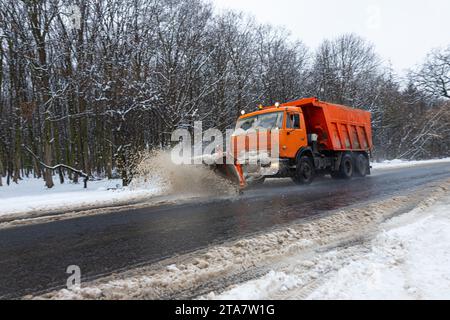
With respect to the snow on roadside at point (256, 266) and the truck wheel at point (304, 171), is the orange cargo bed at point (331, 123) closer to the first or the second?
the truck wheel at point (304, 171)

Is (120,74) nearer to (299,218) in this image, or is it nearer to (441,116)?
(299,218)

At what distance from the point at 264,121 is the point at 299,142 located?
1.46 meters

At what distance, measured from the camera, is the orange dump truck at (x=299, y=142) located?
10.5 meters

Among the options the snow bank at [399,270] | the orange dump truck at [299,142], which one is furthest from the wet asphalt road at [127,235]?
the orange dump truck at [299,142]

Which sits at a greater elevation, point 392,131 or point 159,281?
point 392,131

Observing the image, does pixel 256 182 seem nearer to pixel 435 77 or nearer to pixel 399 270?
pixel 399 270

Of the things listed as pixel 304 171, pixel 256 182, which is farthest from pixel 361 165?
pixel 256 182

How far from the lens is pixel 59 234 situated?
502 centimetres

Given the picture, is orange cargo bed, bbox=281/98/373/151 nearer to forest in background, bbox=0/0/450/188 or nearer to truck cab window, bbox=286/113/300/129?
truck cab window, bbox=286/113/300/129

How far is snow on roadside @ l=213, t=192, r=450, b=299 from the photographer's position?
2.75 m

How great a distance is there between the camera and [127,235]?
484cm

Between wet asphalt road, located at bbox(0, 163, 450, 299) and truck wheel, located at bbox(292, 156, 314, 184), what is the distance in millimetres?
3237
